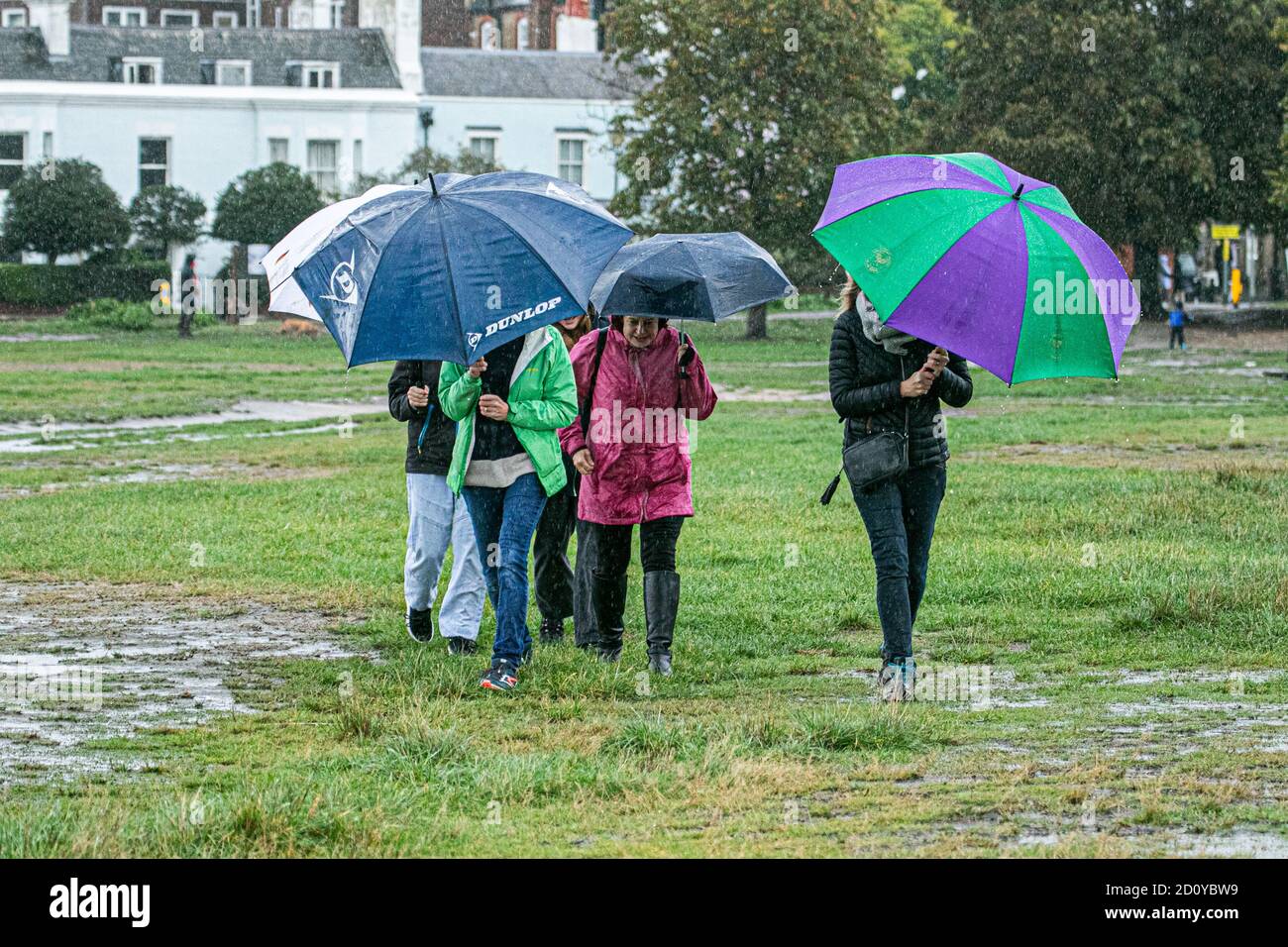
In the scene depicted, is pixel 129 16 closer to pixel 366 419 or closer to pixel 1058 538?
pixel 366 419

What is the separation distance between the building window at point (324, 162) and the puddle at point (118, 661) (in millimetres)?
45609

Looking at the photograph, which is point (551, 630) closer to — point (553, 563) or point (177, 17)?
point (553, 563)

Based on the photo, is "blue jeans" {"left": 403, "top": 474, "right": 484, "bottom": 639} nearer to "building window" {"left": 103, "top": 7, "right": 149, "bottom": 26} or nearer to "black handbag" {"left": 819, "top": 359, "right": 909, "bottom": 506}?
"black handbag" {"left": 819, "top": 359, "right": 909, "bottom": 506}

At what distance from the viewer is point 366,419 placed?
25.4 m

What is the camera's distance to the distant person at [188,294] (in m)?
42.4

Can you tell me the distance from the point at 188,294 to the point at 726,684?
37.5m

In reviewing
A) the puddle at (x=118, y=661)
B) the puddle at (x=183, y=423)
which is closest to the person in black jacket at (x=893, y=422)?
the puddle at (x=118, y=661)

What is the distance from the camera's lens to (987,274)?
8.04 m

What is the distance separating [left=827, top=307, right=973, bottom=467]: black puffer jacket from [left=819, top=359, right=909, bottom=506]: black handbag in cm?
4

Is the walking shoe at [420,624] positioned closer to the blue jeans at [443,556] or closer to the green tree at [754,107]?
the blue jeans at [443,556]

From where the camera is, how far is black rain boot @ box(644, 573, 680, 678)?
30.2ft

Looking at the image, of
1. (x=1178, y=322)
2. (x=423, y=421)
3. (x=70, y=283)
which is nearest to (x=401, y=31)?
(x=70, y=283)

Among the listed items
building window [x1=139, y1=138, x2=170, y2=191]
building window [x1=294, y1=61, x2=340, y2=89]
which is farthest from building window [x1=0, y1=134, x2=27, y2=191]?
building window [x1=294, y1=61, x2=340, y2=89]
